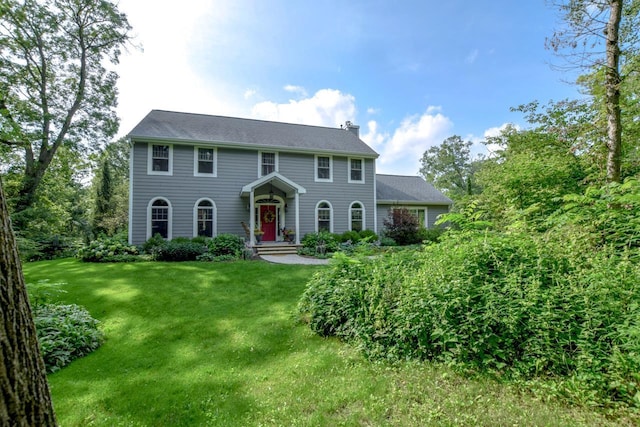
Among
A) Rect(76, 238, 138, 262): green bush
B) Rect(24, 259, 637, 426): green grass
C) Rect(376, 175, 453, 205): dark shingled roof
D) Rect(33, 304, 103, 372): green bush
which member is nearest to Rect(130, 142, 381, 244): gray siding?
Rect(76, 238, 138, 262): green bush

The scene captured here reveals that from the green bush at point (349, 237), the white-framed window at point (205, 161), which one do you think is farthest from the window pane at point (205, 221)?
the green bush at point (349, 237)

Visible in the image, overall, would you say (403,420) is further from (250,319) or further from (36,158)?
(36,158)

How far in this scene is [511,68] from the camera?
28.7 feet

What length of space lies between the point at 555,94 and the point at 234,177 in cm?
1209

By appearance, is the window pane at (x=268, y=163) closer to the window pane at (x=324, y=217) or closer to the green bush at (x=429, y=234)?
the window pane at (x=324, y=217)

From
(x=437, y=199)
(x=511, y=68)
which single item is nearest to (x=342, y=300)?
(x=511, y=68)

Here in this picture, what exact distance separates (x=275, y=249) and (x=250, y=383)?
344 inches

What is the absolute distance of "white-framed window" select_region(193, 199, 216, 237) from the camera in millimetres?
12149

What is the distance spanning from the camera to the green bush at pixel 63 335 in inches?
138

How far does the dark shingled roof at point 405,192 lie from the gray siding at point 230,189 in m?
1.94

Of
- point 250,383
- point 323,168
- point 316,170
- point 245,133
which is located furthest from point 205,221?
point 250,383

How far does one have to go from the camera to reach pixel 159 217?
38.3ft

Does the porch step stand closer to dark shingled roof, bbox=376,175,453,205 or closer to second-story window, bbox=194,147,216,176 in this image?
second-story window, bbox=194,147,216,176

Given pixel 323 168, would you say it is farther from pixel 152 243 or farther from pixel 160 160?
pixel 152 243
